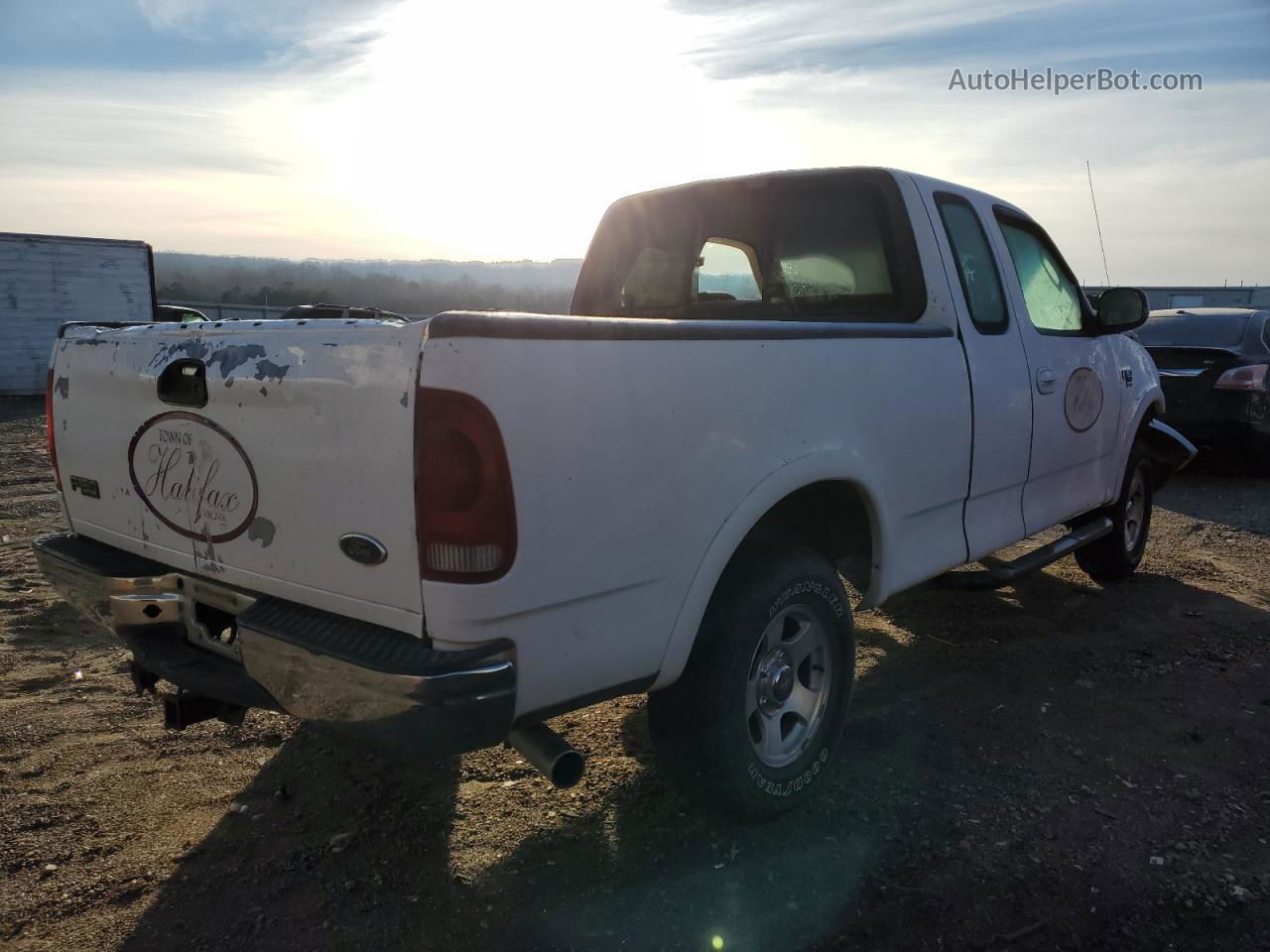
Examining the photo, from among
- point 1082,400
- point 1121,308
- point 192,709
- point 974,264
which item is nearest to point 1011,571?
point 1082,400

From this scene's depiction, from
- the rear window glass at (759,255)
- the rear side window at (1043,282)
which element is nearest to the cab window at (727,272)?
the rear window glass at (759,255)

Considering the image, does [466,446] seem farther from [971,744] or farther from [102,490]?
[971,744]

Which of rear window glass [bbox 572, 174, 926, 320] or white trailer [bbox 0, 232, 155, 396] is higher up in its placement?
white trailer [bbox 0, 232, 155, 396]

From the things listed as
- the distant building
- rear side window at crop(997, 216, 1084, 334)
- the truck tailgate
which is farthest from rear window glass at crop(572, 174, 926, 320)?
the distant building

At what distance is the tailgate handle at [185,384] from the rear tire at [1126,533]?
15.4ft

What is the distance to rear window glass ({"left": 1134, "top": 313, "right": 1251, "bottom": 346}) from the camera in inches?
343

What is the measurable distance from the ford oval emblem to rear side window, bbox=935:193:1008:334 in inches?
103

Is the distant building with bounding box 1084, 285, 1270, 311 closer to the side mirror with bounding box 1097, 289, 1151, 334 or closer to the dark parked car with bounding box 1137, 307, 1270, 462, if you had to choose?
the dark parked car with bounding box 1137, 307, 1270, 462

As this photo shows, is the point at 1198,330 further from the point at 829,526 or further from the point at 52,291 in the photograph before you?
the point at 52,291

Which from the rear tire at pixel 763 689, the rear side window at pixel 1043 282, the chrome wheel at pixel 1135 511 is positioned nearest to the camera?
the rear tire at pixel 763 689

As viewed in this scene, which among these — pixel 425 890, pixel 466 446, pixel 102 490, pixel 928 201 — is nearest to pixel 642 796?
pixel 425 890

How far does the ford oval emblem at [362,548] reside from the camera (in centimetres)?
204

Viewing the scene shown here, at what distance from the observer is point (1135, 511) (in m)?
5.65

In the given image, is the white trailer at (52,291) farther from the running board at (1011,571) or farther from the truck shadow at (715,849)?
the running board at (1011,571)
